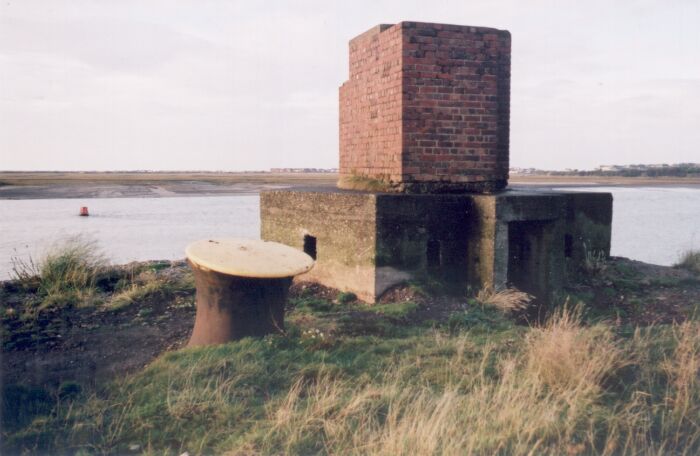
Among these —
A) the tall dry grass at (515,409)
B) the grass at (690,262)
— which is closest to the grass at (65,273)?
the tall dry grass at (515,409)

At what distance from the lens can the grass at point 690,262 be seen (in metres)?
10.1

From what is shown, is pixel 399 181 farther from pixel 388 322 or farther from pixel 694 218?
pixel 694 218

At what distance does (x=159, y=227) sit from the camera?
1984 cm

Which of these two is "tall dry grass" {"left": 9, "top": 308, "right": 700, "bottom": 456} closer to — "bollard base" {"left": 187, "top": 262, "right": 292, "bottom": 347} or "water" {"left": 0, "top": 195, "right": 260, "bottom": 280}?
"bollard base" {"left": 187, "top": 262, "right": 292, "bottom": 347}

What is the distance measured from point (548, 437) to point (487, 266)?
3.65 m

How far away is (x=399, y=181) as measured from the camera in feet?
23.9

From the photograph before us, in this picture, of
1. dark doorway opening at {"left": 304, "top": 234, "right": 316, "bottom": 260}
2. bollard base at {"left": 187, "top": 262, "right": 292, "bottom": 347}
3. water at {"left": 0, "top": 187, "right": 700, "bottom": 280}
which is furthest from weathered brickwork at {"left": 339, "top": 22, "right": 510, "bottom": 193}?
water at {"left": 0, "top": 187, "right": 700, "bottom": 280}

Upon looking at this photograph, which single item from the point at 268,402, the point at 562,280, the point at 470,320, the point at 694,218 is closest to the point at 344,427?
the point at 268,402

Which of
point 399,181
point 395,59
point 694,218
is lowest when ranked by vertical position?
point 694,218

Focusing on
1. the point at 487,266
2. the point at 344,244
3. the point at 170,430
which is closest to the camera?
the point at 170,430

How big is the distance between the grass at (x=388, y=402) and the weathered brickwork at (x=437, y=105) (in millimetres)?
2830

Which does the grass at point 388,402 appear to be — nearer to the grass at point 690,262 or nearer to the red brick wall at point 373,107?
the red brick wall at point 373,107

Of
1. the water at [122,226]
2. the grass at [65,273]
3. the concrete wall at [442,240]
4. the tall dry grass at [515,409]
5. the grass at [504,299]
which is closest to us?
the tall dry grass at [515,409]

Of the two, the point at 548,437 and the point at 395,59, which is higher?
the point at 395,59
